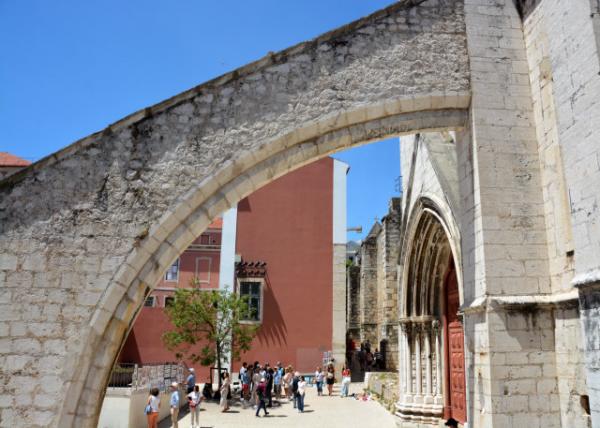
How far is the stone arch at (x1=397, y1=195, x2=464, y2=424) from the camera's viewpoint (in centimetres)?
973

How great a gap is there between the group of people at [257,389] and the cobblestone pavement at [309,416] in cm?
30

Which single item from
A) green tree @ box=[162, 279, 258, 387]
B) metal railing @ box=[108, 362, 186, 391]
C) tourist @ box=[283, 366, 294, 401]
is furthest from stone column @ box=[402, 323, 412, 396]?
green tree @ box=[162, 279, 258, 387]

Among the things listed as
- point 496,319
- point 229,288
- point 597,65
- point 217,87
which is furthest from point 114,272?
point 229,288

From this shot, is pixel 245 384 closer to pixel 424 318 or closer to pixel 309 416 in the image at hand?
pixel 309 416

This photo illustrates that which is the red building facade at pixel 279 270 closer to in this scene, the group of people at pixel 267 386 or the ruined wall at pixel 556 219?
the group of people at pixel 267 386

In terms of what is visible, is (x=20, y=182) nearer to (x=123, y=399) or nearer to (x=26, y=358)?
(x=26, y=358)

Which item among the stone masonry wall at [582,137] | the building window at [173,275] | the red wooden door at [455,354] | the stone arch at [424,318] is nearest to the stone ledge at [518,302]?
the stone masonry wall at [582,137]

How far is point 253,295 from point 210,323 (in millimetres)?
2930

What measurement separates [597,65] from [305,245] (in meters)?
14.5

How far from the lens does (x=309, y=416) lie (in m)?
12.1

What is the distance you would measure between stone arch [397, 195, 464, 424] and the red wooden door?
0.32ft

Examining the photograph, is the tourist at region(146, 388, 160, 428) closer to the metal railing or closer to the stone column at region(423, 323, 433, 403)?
the metal railing

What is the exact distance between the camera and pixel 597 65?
15.9 ft

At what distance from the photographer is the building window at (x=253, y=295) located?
18.0 m
